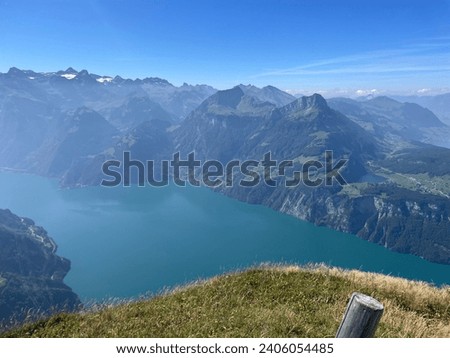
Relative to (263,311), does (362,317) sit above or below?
above

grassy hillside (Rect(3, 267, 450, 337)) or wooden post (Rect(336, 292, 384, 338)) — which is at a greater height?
wooden post (Rect(336, 292, 384, 338))

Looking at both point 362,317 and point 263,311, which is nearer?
point 362,317

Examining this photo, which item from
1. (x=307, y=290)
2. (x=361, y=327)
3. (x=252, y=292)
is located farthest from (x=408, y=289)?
(x=361, y=327)

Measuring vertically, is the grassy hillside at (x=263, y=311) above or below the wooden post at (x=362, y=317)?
below

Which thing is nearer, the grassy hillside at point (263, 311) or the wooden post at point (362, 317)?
the wooden post at point (362, 317)

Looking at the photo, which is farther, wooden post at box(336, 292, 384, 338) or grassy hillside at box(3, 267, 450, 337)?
grassy hillside at box(3, 267, 450, 337)
